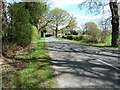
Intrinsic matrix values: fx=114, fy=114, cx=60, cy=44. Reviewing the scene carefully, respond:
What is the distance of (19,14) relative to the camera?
1128 cm

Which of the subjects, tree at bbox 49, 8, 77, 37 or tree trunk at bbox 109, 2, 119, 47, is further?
tree at bbox 49, 8, 77, 37

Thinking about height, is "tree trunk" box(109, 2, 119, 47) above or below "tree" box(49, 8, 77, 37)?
below

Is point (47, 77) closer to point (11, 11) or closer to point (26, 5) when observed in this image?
point (11, 11)

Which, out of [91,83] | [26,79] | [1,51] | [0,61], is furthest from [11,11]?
[91,83]

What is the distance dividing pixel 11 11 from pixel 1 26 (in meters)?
3.12

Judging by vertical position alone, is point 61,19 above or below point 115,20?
above

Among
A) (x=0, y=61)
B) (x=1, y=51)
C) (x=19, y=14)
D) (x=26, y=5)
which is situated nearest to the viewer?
(x=0, y=61)

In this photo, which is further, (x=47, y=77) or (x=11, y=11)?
(x=11, y=11)

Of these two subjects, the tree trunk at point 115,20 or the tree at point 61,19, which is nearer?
the tree trunk at point 115,20

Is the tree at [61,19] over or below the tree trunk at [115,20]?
over

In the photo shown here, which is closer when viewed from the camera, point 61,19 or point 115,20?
point 115,20

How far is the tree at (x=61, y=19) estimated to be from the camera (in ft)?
145

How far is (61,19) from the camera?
48094 millimetres

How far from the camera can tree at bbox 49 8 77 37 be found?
44.1m
